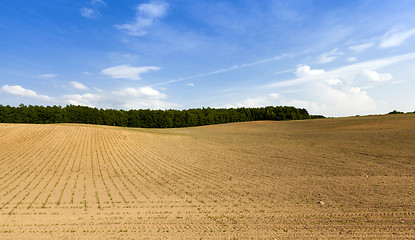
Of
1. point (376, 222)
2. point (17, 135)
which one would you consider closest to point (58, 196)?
point (376, 222)

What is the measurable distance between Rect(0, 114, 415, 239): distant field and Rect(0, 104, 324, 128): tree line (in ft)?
109

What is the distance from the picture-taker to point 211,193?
10859 millimetres

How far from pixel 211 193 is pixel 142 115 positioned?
1974 inches

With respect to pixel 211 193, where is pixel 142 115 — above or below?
above

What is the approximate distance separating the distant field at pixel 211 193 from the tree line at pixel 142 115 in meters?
33.2

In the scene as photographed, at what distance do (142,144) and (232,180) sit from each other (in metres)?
15.2

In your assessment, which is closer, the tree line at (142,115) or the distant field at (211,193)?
the distant field at (211,193)

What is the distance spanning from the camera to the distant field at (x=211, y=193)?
7.40 metres

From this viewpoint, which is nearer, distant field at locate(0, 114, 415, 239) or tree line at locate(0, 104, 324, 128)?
distant field at locate(0, 114, 415, 239)

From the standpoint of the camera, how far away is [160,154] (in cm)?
2102

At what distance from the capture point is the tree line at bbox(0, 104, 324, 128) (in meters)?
48.9

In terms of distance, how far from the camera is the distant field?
24.3 feet

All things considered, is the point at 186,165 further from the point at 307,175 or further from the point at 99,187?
the point at 307,175

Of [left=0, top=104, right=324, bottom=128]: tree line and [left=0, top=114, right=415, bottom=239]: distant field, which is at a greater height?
[left=0, top=104, right=324, bottom=128]: tree line
